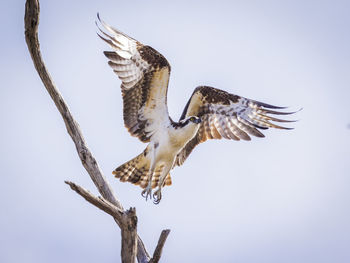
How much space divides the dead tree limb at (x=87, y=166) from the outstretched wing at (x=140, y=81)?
1.47 metres

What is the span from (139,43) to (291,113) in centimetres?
228

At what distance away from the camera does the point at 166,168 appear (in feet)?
25.1

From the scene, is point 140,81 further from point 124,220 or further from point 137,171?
point 124,220

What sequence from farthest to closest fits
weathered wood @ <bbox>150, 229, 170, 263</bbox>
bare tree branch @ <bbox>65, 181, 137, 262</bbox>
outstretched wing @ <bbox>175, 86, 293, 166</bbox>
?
1. outstretched wing @ <bbox>175, 86, 293, 166</bbox>
2. weathered wood @ <bbox>150, 229, 170, 263</bbox>
3. bare tree branch @ <bbox>65, 181, 137, 262</bbox>

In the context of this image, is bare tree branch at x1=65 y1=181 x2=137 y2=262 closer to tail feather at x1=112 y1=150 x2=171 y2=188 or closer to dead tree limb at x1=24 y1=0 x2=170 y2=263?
dead tree limb at x1=24 y1=0 x2=170 y2=263

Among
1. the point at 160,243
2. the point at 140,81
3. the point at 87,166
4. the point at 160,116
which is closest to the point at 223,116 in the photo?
the point at 160,116

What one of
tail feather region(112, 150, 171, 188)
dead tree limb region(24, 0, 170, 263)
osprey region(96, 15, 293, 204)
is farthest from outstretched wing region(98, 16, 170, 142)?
dead tree limb region(24, 0, 170, 263)

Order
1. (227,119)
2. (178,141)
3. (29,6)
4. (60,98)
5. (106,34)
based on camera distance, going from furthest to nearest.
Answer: (227,119)
(178,141)
(106,34)
(60,98)
(29,6)

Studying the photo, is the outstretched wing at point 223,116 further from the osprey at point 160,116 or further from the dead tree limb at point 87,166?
the dead tree limb at point 87,166

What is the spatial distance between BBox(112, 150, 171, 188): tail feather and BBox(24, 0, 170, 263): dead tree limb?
182 cm

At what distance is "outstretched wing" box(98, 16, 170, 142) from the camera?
23.8ft

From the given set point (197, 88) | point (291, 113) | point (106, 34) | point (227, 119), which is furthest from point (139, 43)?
point (291, 113)

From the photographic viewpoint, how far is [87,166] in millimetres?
5988

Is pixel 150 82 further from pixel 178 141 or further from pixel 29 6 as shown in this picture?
pixel 29 6
